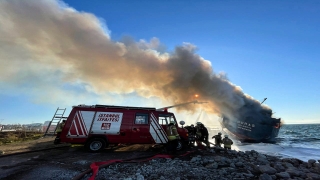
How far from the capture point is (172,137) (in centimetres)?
1023

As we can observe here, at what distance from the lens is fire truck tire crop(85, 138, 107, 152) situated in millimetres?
9953

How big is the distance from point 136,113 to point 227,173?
20.1 ft

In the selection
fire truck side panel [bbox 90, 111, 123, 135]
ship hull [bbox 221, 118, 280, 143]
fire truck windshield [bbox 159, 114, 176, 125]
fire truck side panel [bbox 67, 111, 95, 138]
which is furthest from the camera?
ship hull [bbox 221, 118, 280, 143]

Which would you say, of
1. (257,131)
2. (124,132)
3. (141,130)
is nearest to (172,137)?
(141,130)

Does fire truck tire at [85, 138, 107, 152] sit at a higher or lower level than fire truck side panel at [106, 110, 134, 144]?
lower

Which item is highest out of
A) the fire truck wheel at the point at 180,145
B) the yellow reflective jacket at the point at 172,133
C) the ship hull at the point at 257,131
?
the ship hull at the point at 257,131

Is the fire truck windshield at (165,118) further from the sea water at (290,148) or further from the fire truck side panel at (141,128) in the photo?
the sea water at (290,148)

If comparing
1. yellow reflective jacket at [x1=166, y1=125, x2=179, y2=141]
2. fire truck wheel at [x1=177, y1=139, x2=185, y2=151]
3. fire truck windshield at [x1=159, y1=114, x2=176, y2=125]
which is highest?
fire truck windshield at [x1=159, y1=114, x2=176, y2=125]

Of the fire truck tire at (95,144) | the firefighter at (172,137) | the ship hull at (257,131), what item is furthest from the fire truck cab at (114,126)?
the ship hull at (257,131)

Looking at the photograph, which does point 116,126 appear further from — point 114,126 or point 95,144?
point 95,144

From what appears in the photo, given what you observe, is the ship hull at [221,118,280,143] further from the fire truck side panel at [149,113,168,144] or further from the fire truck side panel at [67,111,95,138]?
the fire truck side panel at [67,111,95,138]

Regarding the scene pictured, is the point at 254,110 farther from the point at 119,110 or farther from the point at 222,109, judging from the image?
the point at 119,110

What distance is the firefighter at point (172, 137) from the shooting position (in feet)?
33.7

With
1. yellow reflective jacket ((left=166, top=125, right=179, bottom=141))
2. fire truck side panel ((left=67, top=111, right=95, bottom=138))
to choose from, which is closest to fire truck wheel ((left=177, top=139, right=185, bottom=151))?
yellow reflective jacket ((left=166, top=125, right=179, bottom=141))
